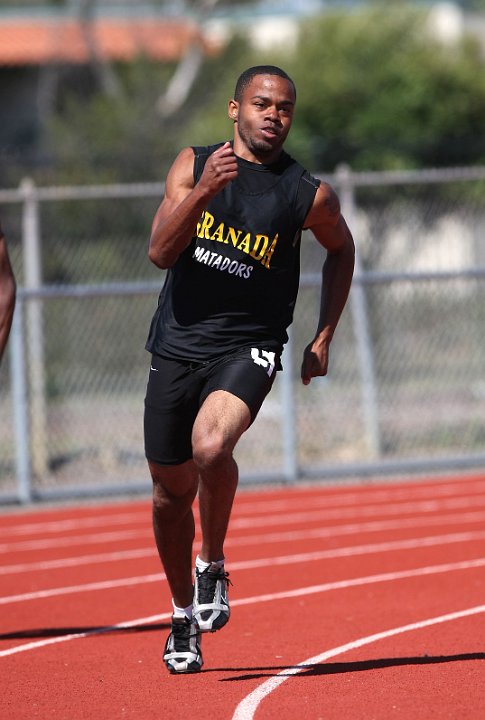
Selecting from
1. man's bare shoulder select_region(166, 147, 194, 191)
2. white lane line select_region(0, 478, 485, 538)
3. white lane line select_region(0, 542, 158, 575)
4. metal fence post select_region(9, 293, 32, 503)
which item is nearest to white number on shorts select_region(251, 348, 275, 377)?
man's bare shoulder select_region(166, 147, 194, 191)

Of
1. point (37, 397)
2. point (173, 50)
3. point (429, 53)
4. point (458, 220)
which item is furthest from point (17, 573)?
point (173, 50)

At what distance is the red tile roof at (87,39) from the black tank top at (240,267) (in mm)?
28420

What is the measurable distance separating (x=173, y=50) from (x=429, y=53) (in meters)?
8.48

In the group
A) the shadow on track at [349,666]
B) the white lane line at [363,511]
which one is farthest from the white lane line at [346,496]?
the shadow on track at [349,666]

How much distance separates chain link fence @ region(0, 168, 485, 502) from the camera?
543 inches

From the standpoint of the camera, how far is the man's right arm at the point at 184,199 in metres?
5.61

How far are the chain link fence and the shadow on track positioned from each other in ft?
23.7

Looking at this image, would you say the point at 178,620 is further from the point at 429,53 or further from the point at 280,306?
the point at 429,53

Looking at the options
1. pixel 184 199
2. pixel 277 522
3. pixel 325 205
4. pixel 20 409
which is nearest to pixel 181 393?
pixel 184 199

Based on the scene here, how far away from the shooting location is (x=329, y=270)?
643 cm

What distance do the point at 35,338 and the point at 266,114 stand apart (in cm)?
812

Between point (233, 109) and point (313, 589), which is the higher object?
point (233, 109)

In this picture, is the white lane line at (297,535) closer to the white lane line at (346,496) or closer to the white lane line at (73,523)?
the white lane line at (73,523)

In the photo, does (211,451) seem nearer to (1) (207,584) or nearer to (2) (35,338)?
(1) (207,584)
